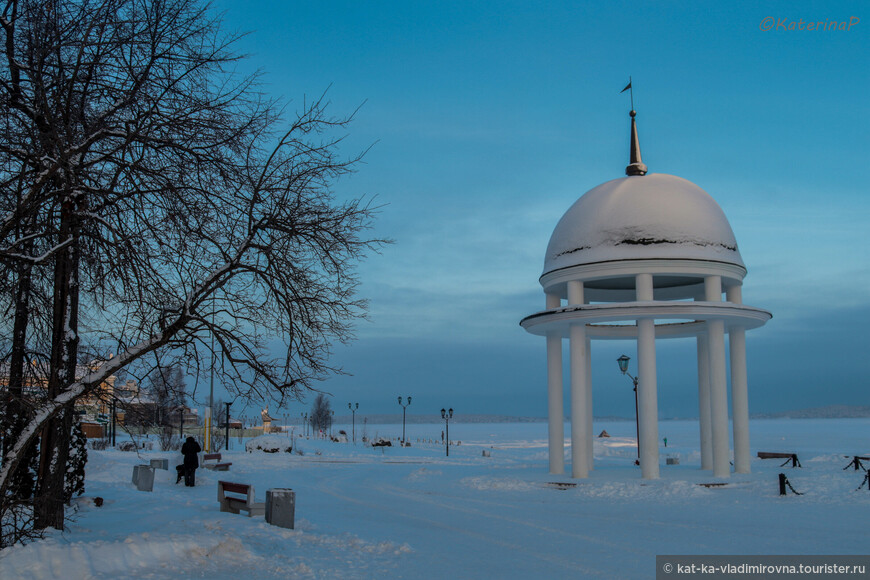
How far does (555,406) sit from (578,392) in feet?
4.89

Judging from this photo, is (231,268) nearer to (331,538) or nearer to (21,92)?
(21,92)

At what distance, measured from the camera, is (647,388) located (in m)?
24.0

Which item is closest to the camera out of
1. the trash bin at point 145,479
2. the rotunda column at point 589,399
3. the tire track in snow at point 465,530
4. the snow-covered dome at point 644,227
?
the tire track in snow at point 465,530

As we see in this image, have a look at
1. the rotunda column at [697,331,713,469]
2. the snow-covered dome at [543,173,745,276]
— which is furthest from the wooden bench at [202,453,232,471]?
the rotunda column at [697,331,713,469]

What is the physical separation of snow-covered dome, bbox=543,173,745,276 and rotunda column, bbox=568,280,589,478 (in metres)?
1.29

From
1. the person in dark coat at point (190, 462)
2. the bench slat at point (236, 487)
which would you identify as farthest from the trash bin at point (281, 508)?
the person in dark coat at point (190, 462)

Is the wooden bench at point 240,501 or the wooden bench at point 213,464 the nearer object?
the wooden bench at point 240,501

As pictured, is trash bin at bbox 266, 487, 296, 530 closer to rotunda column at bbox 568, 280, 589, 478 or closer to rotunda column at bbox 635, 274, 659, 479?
rotunda column at bbox 568, 280, 589, 478

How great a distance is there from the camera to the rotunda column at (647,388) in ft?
77.6

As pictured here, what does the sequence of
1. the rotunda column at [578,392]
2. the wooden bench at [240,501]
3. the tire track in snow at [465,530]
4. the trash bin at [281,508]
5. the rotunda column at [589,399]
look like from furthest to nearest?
the rotunda column at [589,399], the rotunda column at [578,392], the wooden bench at [240,501], the trash bin at [281,508], the tire track in snow at [465,530]

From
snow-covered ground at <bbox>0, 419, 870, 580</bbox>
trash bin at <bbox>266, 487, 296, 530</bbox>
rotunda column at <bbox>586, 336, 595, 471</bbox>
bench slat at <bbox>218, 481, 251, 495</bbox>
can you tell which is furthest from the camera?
rotunda column at <bbox>586, 336, 595, 471</bbox>

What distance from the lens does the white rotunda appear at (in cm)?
2406

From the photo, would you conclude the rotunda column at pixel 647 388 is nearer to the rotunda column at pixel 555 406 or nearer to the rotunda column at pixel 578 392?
the rotunda column at pixel 578 392

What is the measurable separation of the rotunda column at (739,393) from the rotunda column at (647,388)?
3.65m
